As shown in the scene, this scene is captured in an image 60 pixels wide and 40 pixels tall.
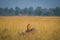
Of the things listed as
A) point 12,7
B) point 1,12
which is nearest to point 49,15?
point 12,7

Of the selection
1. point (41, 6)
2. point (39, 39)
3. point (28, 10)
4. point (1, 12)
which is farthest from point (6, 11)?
point (39, 39)

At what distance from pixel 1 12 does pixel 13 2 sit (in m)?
0.29

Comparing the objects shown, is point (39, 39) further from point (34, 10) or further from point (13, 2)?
point (13, 2)

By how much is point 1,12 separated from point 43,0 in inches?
31.8

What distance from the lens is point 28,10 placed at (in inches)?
86.7

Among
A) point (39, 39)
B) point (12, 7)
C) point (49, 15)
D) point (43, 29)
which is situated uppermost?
point (12, 7)

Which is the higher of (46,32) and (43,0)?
(43,0)

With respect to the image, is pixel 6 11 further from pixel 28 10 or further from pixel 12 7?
pixel 28 10

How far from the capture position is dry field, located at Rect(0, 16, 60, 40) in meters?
2.17

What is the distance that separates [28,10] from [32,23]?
0.25 metres

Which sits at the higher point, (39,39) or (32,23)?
(32,23)

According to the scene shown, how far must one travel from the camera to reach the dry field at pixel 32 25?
2172mm

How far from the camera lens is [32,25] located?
2199 millimetres

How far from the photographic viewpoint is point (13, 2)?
221cm
